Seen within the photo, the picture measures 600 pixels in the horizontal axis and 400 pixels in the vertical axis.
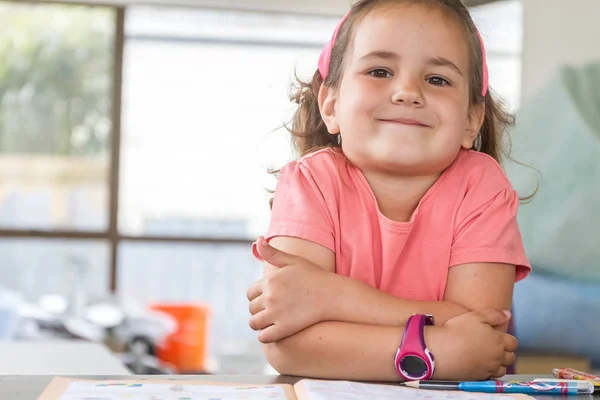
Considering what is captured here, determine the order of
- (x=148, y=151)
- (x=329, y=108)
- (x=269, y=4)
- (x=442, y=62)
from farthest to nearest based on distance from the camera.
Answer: (x=148, y=151) < (x=269, y=4) < (x=329, y=108) < (x=442, y=62)

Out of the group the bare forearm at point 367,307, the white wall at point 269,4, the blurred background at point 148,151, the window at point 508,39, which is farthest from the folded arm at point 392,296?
the white wall at point 269,4

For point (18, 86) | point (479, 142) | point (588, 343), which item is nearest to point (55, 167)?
point (18, 86)

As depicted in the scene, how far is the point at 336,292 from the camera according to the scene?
2.71ft

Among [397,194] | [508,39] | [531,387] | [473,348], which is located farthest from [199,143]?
[531,387]

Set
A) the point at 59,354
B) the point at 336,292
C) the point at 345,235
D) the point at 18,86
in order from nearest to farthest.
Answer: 1. the point at 336,292
2. the point at 345,235
3. the point at 59,354
4. the point at 18,86

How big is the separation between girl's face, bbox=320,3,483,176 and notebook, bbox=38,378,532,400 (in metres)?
0.32

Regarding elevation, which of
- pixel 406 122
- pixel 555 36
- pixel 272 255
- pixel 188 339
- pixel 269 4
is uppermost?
pixel 269 4

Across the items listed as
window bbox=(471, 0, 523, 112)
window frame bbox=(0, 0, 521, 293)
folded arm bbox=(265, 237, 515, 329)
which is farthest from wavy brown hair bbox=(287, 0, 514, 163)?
window frame bbox=(0, 0, 521, 293)

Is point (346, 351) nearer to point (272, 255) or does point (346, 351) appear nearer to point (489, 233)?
point (272, 255)

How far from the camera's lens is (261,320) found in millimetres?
821

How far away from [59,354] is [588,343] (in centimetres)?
105

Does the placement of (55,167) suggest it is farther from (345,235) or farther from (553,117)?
(345,235)

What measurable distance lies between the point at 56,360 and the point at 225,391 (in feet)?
2.18

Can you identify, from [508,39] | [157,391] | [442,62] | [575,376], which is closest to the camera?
[157,391]
